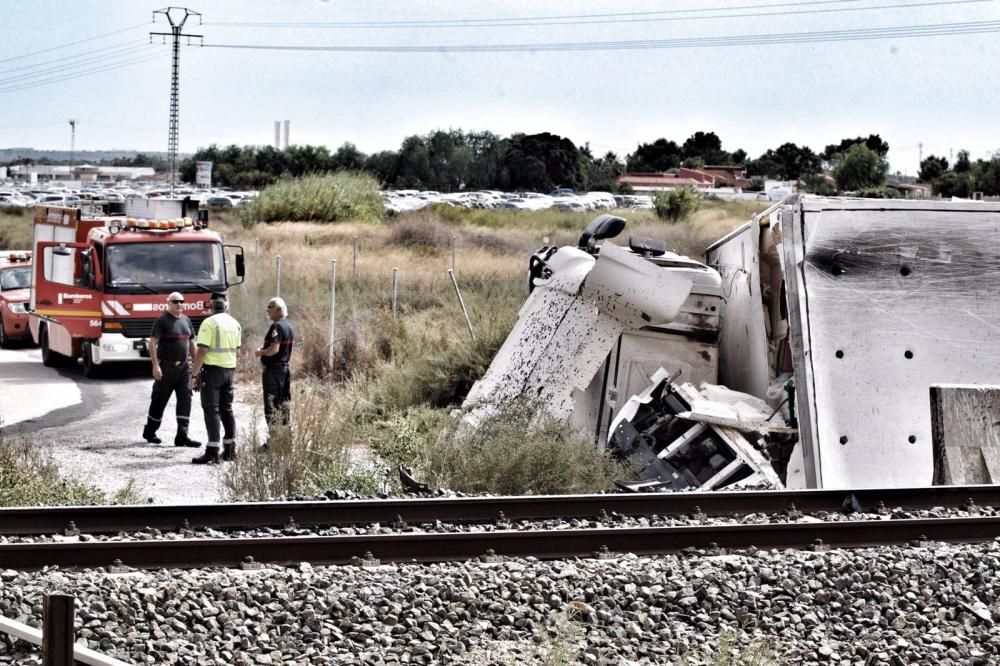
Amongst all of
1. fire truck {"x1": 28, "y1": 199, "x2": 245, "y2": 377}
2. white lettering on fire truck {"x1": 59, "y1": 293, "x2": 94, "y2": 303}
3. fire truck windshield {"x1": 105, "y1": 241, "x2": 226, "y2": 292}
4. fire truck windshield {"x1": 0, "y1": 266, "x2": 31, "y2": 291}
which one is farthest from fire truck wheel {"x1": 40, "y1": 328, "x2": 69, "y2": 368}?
fire truck windshield {"x1": 0, "y1": 266, "x2": 31, "y2": 291}

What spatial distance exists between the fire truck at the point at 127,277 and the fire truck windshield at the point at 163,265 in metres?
0.02

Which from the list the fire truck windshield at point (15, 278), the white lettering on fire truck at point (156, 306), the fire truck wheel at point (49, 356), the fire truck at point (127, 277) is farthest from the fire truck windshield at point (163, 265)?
the fire truck windshield at point (15, 278)

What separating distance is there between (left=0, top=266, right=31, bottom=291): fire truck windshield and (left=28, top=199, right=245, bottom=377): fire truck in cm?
583

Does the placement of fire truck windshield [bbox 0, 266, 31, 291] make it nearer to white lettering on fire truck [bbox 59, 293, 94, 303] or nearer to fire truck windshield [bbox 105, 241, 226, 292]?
white lettering on fire truck [bbox 59, 293, 94, 303]

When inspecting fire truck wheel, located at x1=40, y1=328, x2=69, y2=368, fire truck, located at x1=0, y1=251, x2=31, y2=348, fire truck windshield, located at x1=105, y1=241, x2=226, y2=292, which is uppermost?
fire truck windshield, located at x1=105, y1=241, x2=226, y2=292

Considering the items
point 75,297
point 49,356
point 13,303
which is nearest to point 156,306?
point 75,297

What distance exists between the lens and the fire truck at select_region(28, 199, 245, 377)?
19438 millimetres

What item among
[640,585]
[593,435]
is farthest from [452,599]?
[593,435]

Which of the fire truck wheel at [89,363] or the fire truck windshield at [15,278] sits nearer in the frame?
the fire truck wheel at [89,363]

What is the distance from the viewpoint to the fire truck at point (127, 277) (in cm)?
1944

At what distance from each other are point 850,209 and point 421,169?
9065 cm

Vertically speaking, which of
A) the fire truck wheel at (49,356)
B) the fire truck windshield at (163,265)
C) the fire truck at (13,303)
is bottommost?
the fire truck wheel at (49,356)

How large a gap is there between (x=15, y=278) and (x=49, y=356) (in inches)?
214

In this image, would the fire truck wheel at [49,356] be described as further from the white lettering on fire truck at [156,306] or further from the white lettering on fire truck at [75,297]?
the white lettering on fire truck at [156,306]
